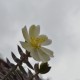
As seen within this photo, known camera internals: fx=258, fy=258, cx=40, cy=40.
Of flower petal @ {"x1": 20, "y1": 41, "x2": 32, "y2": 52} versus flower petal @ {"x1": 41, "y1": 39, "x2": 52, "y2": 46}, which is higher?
flower petal @ {"x1": 41, "y1": 39, "x2": 52, "y2": 46}

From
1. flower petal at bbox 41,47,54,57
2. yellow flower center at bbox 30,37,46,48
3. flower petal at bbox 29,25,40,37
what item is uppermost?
flower petal at bbox 29,25,40,37

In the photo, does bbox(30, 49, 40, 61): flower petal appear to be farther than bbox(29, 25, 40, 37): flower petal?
No

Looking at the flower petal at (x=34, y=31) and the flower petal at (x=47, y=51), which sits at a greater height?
the flower petal at (x=34, y=31)

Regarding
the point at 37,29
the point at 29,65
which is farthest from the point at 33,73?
the point at 37,29

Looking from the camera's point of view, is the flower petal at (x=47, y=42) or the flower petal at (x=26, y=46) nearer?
the flower petal at (x=26, y=46)

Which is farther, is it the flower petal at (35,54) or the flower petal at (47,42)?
the flower petal at (47,42)

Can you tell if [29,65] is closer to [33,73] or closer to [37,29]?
[33,73]

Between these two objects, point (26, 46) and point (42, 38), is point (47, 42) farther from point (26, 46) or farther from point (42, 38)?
point (26, 46)

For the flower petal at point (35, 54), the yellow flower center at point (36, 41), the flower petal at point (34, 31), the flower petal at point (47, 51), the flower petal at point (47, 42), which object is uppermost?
the flower petal at point (34, 31)
